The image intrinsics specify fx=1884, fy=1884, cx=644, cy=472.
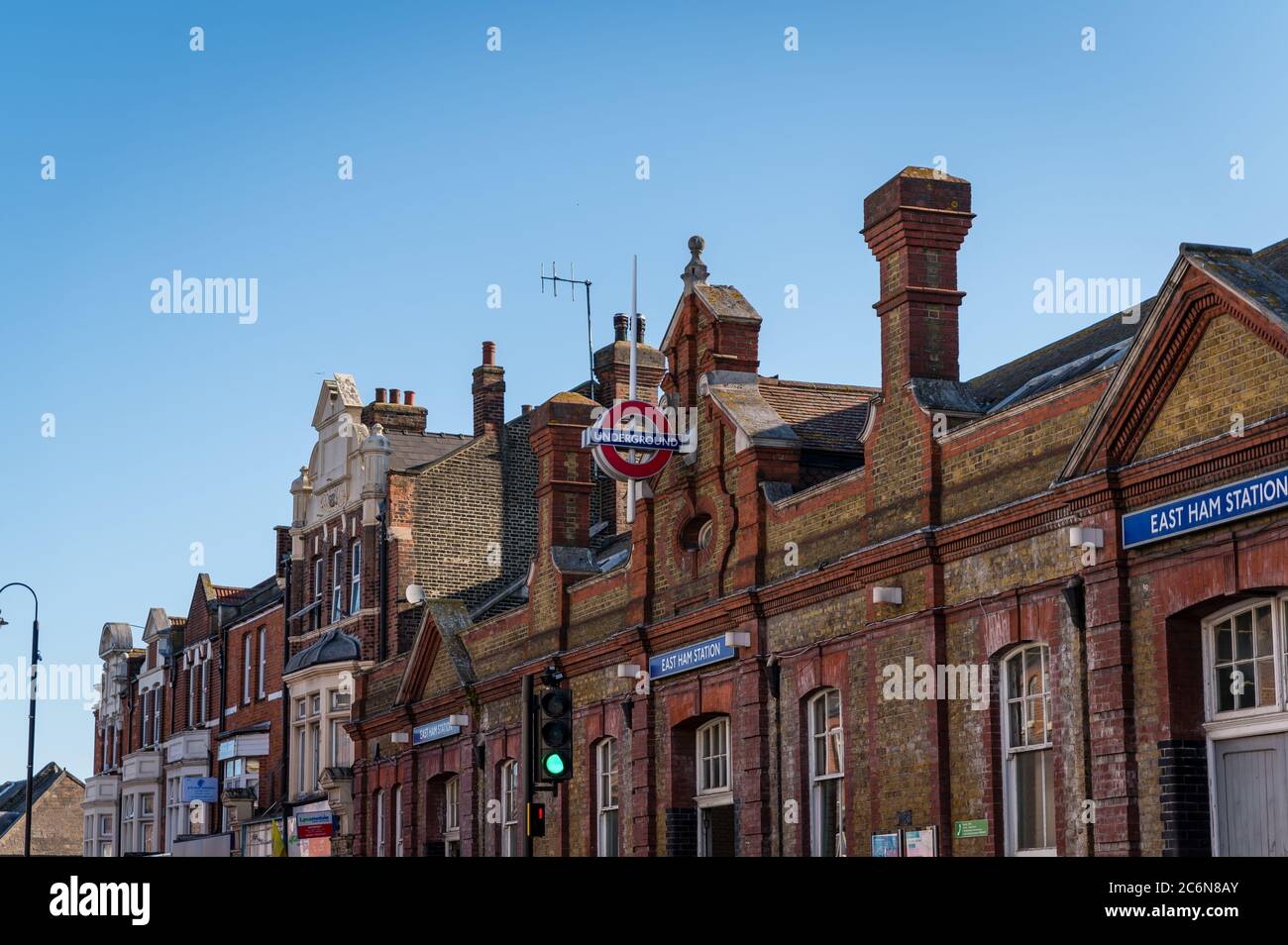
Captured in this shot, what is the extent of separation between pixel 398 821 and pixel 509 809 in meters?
5.75

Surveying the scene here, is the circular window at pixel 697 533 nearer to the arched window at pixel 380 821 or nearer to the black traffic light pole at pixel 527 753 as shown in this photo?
the black traffic light pole at pixel 527 753

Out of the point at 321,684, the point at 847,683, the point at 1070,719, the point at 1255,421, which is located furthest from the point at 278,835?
the point at 1255,421

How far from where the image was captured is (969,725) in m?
20.5

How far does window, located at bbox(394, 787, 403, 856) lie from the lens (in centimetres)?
3769

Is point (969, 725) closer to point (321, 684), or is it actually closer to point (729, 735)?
point (729, 735)

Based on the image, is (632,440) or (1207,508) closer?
(1207,508)

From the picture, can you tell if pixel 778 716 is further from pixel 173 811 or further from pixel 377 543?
pixel 173 811

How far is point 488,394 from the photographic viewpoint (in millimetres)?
46062

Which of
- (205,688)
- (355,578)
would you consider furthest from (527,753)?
(205,688)

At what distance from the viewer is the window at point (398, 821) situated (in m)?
37.7

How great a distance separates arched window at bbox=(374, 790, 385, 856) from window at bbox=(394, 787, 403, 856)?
39 cm

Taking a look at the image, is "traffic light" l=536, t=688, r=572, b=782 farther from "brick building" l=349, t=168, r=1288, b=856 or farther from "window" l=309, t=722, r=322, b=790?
"window" l=309, t=722, r=322, b=790

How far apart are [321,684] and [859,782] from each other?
23.4 m

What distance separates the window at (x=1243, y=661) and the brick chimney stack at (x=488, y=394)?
95.6ft
